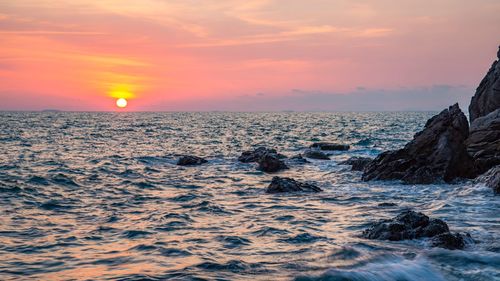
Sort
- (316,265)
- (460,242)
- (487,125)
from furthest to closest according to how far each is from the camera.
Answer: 1. (487,125)
2. (460,242)
3. (316,265)

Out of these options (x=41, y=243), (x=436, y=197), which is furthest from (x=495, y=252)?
(x=41, y=243)

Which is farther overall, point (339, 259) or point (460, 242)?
point (460, 242)

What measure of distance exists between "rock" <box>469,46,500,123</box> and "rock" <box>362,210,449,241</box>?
102 feet

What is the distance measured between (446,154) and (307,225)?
13.7m

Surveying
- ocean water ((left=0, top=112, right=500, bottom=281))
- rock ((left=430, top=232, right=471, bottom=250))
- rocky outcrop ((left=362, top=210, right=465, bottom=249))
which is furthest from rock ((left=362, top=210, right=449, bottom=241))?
rock ((left=430, top=232, right=471, bottom=250))

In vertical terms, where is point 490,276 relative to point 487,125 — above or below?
below

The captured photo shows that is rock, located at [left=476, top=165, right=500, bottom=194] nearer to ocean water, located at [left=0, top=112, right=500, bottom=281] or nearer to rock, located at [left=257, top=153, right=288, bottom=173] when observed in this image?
ocean water, located at [left=0, top=112, right=500, bottom=281]

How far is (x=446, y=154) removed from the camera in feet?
88.6

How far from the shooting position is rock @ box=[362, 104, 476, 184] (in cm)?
2670

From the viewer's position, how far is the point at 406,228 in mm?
14641

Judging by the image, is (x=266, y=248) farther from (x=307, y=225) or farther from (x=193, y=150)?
(x=193, y=150)

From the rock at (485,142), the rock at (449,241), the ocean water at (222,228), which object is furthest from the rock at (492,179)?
the rock at (449,241)

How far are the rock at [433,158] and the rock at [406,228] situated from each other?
11819mm

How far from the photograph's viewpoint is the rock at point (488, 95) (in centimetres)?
4194
